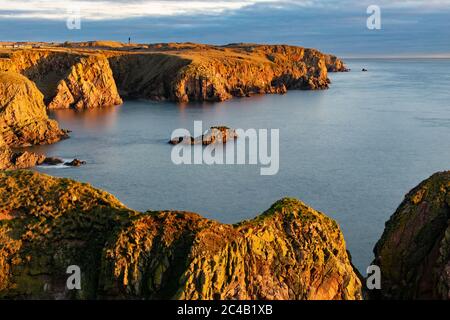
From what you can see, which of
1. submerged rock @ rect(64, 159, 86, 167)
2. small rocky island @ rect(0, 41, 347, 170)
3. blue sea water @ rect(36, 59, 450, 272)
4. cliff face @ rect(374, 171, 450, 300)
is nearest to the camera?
cliff face @ rect(374, 171, 450, 300)

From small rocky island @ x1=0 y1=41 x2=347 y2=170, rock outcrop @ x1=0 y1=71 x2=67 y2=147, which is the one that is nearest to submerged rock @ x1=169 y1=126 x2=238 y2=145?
small rocky island @ x1=0 y1=41 x2=347 y2=170

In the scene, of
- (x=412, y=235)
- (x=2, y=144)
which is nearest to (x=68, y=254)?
(x=412, y=235)

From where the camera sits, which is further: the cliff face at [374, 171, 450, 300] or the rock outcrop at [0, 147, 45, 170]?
the rock outcrop at [0, 147, 45, 170]

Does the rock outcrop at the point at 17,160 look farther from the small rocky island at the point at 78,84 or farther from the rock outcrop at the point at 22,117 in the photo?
the rock outcrop at the point at 22,117

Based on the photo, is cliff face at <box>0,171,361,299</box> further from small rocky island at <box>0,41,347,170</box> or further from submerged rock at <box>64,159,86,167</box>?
submerged rock at <box>64,159,86,167</box>

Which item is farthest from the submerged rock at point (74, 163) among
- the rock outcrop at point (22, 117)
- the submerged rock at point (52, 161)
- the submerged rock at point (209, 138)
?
the submerged rock at point (209, 138)

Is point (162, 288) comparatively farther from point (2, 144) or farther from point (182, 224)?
point (2, 144)
